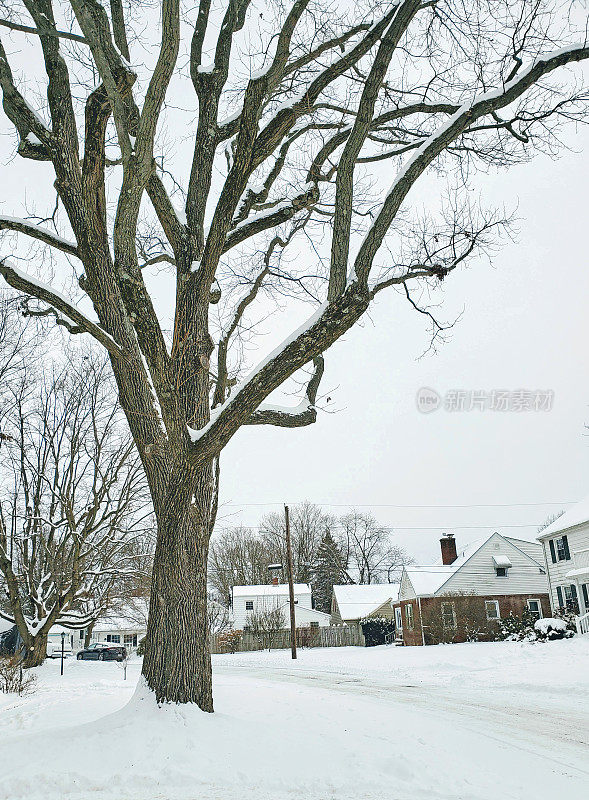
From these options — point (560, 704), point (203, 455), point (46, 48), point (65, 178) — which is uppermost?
point (46, 48)

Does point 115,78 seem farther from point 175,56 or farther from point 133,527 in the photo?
point 133,527

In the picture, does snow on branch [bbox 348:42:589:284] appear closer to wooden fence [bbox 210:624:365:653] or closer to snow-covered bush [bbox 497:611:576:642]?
snow-covered bush [bbox 497:611:576:642]

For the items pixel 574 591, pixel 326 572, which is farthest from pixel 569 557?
pixel 326 572

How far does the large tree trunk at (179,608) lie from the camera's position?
6609 millimetres

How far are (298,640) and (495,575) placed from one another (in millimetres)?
12370

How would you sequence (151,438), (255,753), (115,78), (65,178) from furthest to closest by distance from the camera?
(151,438), (65,178), (115,78), (255,753)

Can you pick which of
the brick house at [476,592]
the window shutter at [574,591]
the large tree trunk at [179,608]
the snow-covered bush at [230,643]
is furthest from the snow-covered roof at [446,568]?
the large tree trunk at [179,608]

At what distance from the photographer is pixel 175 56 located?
6355mm

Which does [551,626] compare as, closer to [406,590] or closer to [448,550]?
→ [406,590]

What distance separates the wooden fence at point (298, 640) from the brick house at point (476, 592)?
137 inches

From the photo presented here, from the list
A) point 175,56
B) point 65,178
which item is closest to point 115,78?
point 175,56

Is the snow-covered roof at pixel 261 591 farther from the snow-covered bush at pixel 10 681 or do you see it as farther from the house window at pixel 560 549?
the snow-covered bush at pixel 10 681

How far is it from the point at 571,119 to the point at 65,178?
19.3ft

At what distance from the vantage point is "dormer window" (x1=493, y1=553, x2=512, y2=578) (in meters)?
35.0
